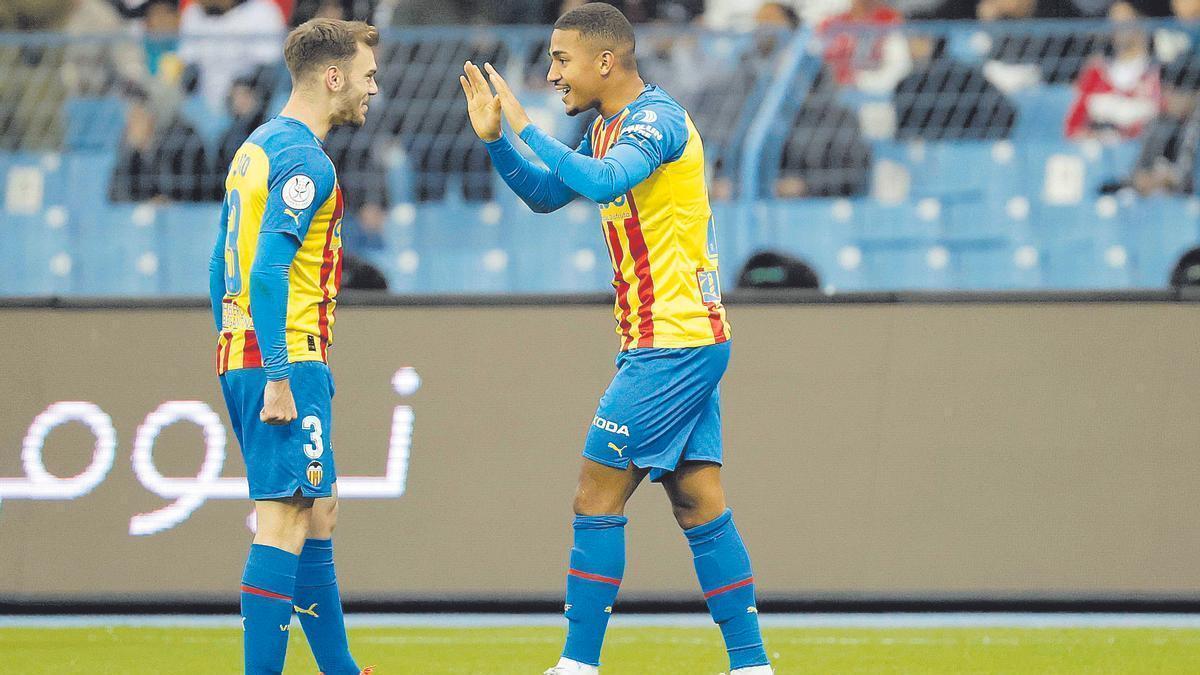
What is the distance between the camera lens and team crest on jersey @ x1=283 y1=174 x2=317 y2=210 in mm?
4918

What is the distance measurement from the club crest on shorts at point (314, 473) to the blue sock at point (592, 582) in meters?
0.86

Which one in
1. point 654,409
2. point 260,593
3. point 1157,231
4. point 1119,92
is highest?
point 1119,92

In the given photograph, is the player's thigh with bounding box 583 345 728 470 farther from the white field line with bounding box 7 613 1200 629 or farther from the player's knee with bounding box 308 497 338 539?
the white field line with bounding box 7 613 1200 629

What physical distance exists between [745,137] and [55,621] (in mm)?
4719

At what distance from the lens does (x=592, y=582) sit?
5297 mm

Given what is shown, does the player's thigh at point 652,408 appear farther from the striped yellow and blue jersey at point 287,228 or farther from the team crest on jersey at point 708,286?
the striped yellow and blue jersey at point 287,228

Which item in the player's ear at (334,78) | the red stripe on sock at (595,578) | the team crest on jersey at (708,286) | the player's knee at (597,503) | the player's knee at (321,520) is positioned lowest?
the red stripe on sock at (595,578)

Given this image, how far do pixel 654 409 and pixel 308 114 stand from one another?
1.44m

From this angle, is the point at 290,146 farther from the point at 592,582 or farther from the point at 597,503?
the point at 592,582

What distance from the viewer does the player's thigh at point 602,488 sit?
5.37m

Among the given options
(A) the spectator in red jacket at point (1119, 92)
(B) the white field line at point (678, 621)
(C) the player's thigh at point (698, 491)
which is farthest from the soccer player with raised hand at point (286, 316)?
(A) the spectator in red jacket at point (1119, 92)

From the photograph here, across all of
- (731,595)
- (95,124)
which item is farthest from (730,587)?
(95,124)

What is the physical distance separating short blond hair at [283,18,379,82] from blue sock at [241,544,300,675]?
1508mm

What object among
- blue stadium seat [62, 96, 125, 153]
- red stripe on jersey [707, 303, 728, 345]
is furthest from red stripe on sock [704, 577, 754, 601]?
blue stadium seat [62, 96, 125, 153]
